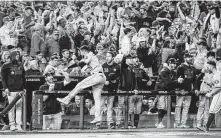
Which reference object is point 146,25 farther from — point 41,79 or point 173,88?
point 41,79

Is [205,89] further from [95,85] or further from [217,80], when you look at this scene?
[95,85]

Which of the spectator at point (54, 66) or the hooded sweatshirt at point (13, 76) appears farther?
the spectator at point (54, 66)

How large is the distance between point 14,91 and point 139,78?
3.39 meters

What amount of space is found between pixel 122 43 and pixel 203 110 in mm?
3652

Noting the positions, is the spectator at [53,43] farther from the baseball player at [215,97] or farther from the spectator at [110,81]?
the baseball player at [215,97]

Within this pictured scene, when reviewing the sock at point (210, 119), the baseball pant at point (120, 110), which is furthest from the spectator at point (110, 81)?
the sock at point (210, 119)

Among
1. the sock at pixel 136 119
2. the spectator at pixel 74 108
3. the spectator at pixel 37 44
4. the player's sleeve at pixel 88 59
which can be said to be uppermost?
the spectator at pixel 37 44

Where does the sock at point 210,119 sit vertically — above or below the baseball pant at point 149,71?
below

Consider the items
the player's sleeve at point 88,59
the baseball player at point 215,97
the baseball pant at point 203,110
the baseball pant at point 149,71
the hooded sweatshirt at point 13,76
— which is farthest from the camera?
the baseball pant at point 149,71

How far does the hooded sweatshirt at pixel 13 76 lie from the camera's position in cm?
1165

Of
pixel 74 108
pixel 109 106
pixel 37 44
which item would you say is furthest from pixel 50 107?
pixel 37 44

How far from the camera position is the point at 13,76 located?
11664 millimetres

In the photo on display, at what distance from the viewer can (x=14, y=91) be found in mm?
11688

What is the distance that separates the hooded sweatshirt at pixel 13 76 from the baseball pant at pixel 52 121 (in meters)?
1.01
